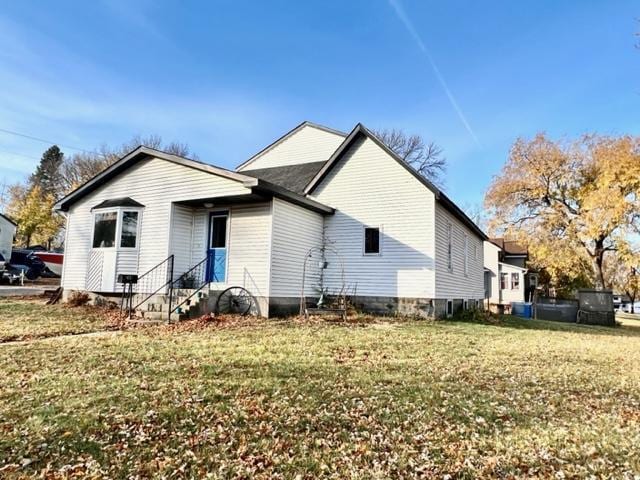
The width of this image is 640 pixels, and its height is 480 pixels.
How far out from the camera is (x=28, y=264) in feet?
86.2

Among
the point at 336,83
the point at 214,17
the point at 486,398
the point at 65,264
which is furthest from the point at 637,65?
the point at 65,264

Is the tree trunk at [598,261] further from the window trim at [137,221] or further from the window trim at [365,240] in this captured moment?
the window trim at [137,221]

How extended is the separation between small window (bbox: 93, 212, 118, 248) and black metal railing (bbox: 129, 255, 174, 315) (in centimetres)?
171

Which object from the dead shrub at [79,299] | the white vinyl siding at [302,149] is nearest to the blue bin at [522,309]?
the white vinyl siding at [302,149]

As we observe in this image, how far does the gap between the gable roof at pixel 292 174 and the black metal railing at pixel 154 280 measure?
579cm

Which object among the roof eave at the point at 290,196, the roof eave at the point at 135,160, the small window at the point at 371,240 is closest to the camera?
the roof eave at the point at 290,196

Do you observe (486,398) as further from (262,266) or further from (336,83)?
(336,83)

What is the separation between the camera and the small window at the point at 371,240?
44.4ft

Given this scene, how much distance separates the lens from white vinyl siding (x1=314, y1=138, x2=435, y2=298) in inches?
505

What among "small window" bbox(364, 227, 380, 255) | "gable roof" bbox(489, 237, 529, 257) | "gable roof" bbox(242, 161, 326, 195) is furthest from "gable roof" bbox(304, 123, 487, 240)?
"gable roof" bbox(489, 237, 529, 257)

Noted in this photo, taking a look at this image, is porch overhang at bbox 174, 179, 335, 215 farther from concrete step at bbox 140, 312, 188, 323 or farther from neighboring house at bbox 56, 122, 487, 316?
concrete step at bbox 140, 312, 188, 323

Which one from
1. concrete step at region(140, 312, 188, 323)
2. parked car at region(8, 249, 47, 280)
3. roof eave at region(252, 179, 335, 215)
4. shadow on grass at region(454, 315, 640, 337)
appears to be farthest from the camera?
parked car at region(8, 249, 47, 280)

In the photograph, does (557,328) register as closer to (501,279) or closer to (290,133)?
(290,133)

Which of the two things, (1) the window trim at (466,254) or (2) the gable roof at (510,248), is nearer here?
(1) the window trim at (466,254)
